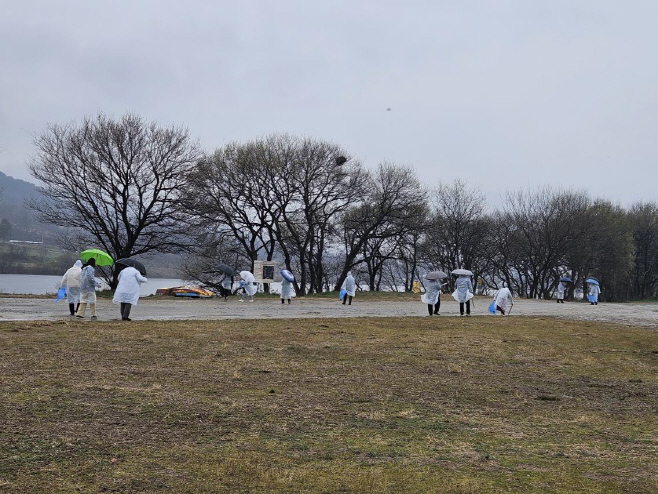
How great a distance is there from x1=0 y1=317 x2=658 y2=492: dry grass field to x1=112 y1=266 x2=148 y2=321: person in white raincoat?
16.4 feet

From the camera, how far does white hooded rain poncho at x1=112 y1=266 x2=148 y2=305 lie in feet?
61.7

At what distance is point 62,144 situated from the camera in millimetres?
41000

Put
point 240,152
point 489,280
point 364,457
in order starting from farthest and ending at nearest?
point 489,280 < point 240,152 < point 364,457

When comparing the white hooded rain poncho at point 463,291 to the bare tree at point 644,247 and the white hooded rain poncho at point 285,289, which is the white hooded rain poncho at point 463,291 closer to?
the white hooded rain poncho at point 285,289

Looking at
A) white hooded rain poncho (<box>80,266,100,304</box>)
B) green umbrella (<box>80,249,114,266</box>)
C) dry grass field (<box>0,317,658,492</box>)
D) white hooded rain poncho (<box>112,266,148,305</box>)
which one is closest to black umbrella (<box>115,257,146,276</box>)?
white hooded rain poncho (<box>112,266,148,305</box>)

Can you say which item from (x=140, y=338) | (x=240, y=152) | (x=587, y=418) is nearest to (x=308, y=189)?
(x=240, y=152)

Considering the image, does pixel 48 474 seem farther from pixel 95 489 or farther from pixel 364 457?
pixel 364 457

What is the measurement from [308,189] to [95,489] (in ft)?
157

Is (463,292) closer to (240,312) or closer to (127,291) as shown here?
(240,312)

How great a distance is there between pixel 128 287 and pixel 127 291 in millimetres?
130

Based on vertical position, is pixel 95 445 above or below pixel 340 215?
below

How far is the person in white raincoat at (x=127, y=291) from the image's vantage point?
61.5ft

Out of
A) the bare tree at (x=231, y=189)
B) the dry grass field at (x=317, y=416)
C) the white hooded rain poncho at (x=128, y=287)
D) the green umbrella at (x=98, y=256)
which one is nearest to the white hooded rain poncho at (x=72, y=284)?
the white hooded rain poncho at (x=128, y=287)

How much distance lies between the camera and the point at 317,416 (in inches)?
273
